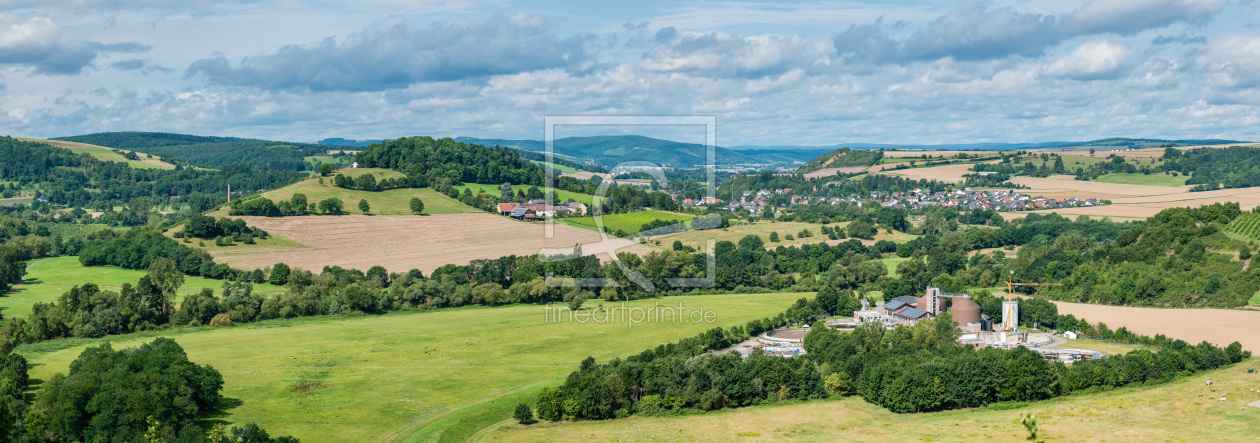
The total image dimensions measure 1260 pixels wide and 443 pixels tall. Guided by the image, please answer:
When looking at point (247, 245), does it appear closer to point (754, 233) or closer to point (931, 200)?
point (754, 233)

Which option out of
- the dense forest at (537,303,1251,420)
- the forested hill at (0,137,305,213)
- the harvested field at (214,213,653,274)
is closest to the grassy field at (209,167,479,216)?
the harvested field at (214,213,653,274)

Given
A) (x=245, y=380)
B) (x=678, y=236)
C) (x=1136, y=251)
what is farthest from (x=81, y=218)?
(x=1136, y=251)

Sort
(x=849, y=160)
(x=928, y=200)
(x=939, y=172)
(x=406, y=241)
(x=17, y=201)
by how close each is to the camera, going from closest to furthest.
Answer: (x=406, y=241)
(x=17, y=201)
(x=928, y=200)
(x=939, y=172)
(x=849, y=160)

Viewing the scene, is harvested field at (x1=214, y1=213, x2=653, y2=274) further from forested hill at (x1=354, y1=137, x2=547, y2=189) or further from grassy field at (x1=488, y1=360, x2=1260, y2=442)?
grassy field at (x1=488, y1=360, x2=1260, y2=442)

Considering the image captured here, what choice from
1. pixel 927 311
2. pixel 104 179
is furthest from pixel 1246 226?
pixel 104 179

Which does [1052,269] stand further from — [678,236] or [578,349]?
[578,349]

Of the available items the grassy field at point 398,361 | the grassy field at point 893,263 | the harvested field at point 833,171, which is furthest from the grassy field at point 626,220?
the harvested field at point 833,171
